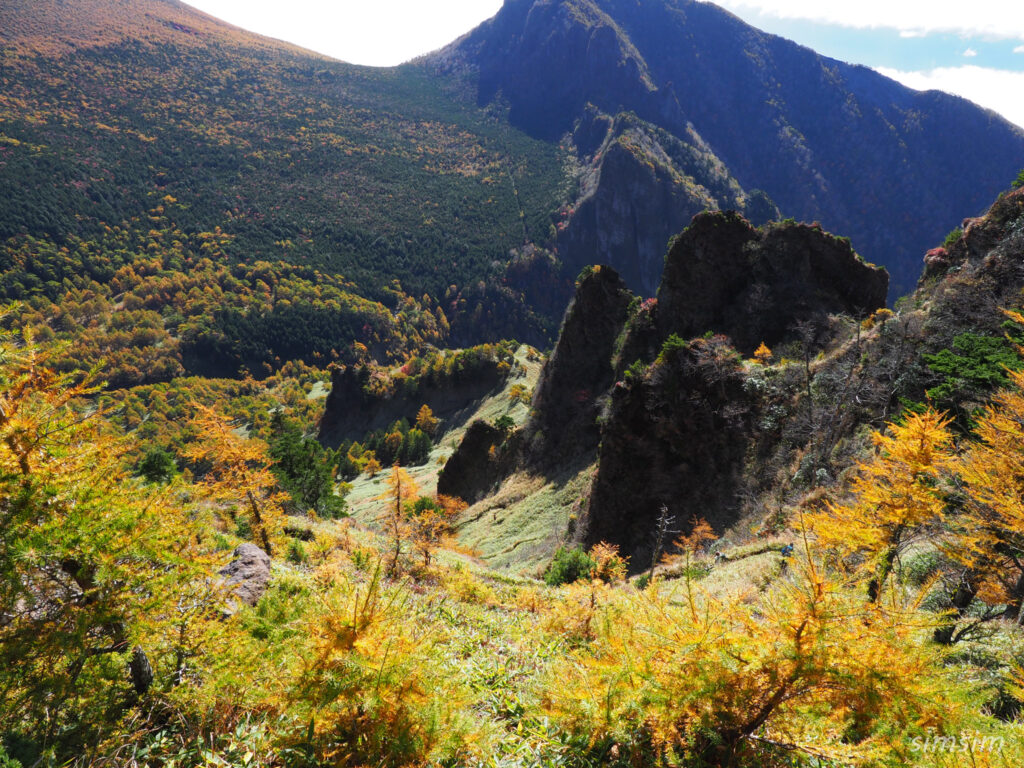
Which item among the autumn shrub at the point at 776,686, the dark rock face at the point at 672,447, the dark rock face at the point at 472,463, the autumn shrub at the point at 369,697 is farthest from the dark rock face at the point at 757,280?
the autumn shrub at the point at 369,697

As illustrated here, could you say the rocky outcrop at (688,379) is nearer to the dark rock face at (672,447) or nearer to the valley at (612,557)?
the dark rock face at (672,447)

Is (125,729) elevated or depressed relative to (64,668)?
depressed

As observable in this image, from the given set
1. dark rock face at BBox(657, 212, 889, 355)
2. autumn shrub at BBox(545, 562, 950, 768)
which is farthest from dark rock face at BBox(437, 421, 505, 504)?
autumn shrub at BBox(545, 562, 950, 768)

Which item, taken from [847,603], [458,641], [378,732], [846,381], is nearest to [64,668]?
[378,732]

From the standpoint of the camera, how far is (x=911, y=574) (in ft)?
42.5

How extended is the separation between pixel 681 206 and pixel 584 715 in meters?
210

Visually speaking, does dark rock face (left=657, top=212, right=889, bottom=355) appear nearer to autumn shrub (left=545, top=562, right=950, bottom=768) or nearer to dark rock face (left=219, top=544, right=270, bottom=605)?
autumn shrub (left=545, top=562, right=950, bottom=768)

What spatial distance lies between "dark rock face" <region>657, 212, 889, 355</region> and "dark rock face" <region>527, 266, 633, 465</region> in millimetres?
9605

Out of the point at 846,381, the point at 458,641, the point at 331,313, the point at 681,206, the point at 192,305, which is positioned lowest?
the point at 192,305

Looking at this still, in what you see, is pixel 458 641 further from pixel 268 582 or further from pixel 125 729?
pixel 125 729

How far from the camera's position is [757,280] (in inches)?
1385

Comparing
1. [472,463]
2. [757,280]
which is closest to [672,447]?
[757,280]

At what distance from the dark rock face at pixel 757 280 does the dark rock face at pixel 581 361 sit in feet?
31.5

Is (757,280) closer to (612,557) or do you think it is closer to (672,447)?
(672,447)
